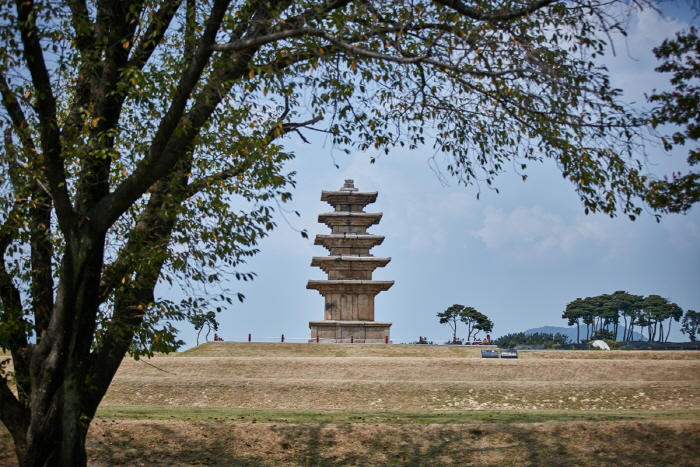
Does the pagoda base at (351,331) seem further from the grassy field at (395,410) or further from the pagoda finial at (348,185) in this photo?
the pagoda finial at (348,185)

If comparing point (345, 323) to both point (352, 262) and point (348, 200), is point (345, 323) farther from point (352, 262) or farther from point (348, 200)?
point (348, 200)

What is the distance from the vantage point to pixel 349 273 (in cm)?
4138

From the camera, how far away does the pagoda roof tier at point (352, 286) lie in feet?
132

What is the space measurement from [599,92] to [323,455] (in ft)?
26.7

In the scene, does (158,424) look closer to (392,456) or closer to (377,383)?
(392,456)

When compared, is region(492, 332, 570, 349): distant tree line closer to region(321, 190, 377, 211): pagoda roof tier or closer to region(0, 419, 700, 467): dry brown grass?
region(321, 190, 377, 211): pagoda roof tier

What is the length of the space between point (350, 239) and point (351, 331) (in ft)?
19.4

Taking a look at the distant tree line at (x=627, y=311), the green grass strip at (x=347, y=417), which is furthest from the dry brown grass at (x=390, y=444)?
the distant tree line at (x=627, y=311)

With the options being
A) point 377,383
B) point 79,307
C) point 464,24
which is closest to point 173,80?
point 79,307

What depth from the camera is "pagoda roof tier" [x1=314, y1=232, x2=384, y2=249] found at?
137ft

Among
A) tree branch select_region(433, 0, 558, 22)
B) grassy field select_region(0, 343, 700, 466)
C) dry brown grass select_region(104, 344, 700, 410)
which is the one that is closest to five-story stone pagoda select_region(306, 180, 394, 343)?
grassy field select_region(0, 343, 700, 466)

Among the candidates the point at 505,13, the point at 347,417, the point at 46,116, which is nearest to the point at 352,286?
the point at 347,417

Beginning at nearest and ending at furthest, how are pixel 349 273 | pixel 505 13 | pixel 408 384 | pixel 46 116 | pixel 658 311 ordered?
pixel 505 13 → pixel 46 116 → pixel 408 384 → pixel 349 273 → pixel 658 311

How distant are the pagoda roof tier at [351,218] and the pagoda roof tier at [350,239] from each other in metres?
0.88
